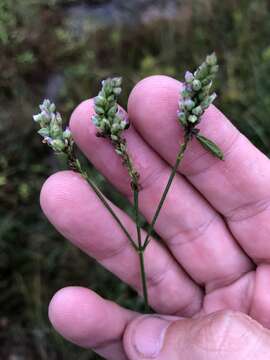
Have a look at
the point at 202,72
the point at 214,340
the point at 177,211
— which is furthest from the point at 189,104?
the point at 214,340

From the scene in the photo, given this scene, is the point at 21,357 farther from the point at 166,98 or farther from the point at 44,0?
the point at 44,0

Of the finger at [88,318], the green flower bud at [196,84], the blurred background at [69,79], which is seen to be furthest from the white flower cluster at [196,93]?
the blurred background at [69,79]

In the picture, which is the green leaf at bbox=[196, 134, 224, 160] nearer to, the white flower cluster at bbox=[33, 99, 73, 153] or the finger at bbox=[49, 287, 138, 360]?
the white flower cluster at bbox=[33, 99, 73, 153]

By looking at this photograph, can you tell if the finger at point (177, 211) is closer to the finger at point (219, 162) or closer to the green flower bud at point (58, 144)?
the finger at point (219, 162)

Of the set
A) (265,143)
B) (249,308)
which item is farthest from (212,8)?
(249,308)

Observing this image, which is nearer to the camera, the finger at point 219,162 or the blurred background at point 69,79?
the finger at point 219,162

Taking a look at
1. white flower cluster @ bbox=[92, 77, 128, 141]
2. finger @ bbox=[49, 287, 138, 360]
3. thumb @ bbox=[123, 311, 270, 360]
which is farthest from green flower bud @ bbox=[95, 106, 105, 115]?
thumb @ bbox=[123, 311, 270, 360]


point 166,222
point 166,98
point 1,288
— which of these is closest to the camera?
point 166,98

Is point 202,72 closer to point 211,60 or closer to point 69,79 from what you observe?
point 211,60
